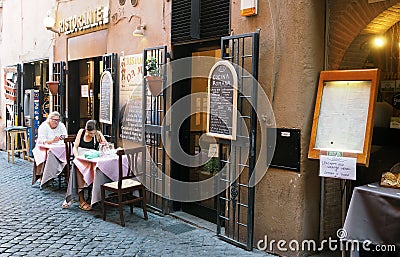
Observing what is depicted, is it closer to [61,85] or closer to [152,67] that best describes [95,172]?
[152,67]

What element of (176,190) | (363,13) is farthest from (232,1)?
(176,190)

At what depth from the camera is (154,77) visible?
619 centimetres

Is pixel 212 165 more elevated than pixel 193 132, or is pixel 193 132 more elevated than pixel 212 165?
pixel 193 132

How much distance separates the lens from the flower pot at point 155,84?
20.3 feet

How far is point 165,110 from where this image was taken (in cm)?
642

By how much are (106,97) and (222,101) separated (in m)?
3.34

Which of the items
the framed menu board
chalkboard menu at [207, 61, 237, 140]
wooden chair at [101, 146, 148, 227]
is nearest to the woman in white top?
wooden chair at [101, 146, 148, 227]

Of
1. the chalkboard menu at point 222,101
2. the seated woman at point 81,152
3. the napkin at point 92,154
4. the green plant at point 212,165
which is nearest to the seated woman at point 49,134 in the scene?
the seated woman at point 81,152

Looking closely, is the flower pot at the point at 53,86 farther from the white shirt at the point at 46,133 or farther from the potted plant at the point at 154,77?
the potted plant at the point at 154,77

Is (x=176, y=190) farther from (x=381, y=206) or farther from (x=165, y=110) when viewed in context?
(x=381, y=206)

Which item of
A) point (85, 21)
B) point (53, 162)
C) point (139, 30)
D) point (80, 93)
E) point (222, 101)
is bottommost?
point (53, 162)

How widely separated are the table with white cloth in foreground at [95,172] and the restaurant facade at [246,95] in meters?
0.65

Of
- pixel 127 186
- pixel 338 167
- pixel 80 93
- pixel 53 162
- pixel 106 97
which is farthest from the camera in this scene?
pixel 80 93

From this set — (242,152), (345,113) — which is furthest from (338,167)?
(242,152)
